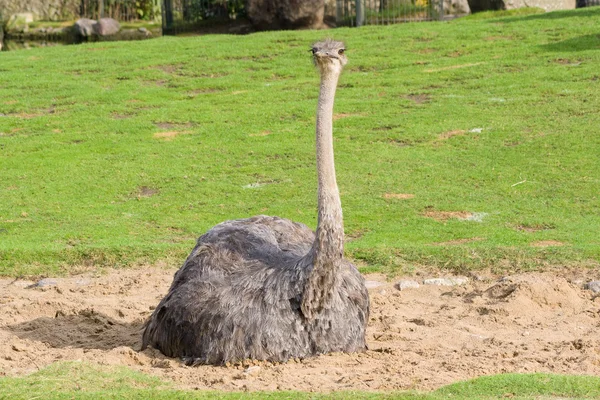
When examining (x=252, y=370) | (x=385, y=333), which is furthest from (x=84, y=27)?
(x=252, y=370)

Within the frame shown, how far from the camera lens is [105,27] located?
31750mm

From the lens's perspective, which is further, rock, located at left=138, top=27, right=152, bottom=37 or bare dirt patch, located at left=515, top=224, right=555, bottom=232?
rock, located at left=138, top=27, right=152, bottom=37

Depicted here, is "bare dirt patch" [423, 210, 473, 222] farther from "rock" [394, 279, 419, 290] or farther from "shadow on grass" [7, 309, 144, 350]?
"shadow on grass" [7, 309, 144, 350]

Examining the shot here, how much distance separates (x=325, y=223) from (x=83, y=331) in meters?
2.35

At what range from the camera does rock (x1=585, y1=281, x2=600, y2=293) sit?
28.4 ft

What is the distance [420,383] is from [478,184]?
21.4ft

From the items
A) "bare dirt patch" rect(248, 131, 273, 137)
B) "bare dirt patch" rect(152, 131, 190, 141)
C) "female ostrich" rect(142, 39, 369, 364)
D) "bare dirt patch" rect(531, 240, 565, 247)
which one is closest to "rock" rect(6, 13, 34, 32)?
"bare dirt patch" rect(152, 131, 190, 141)

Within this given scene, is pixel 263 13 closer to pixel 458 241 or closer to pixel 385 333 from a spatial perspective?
pixel 458 241

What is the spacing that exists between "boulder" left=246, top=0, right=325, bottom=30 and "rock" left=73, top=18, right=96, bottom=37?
7.08 metres

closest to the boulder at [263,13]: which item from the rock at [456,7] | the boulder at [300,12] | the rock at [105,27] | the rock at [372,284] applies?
the boulder at [300,12]

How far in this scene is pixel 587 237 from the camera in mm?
10141

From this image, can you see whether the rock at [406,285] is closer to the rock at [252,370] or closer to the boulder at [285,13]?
the rock at [252,370]

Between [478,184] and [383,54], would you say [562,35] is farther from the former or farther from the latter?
[478,184]

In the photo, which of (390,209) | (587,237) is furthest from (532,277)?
(390,209)
